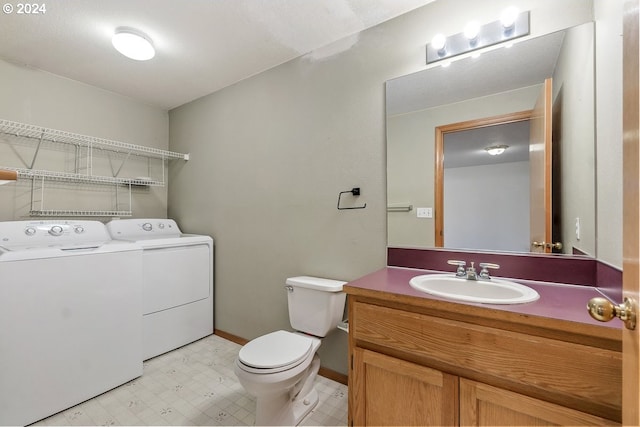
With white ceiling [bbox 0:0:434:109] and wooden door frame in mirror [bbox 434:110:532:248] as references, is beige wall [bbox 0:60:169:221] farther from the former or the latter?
wooden door frame in mirror [bbox 434:110:532:248]

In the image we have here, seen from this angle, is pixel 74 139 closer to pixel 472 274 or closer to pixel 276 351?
pixel 276 351

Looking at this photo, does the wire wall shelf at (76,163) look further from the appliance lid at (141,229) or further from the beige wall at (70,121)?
the appliance lid at (141,229)

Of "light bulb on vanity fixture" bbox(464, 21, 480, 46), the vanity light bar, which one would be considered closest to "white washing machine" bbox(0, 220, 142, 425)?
the vanity light bar

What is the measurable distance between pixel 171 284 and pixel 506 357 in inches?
90.7

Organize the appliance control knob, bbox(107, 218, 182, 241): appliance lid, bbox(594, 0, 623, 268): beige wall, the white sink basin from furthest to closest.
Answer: bbox(107, 218, 182, 241): appliance lid, the appliance control knob, the white sink basin, bbox(594, 0, 623, 268): beige wall

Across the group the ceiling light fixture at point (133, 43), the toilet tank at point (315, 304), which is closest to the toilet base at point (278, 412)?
the toilet tank at point (315, 304)

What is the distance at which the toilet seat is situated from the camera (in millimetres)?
1383

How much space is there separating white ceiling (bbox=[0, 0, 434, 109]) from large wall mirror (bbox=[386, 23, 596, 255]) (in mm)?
565

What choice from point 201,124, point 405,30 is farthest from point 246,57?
point 405,30

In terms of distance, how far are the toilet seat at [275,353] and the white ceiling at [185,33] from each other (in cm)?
191

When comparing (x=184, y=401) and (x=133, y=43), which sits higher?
(x=133, y=43)

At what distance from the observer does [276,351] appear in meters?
1.50

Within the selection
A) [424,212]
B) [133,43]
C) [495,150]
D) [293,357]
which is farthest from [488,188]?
[133,43]

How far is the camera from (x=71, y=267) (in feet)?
5.63
